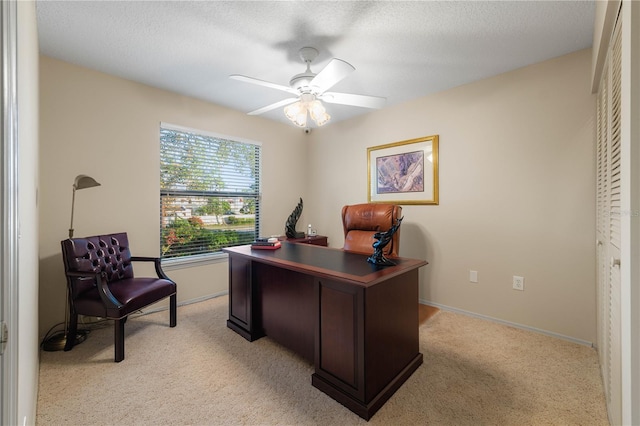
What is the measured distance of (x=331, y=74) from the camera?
1.84 m

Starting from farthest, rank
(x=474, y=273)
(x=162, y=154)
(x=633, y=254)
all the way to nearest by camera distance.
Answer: (x=162, y=154), (x=474, y=273), (x=633, y=254)

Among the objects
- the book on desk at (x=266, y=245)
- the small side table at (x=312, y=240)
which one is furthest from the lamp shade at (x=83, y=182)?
the small side table at (x=312, y=240)

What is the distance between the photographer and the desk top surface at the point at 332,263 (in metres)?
1.60

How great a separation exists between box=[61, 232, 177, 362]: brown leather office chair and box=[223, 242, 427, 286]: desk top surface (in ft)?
2.44

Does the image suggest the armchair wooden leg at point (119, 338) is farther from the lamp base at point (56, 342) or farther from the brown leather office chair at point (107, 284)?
the lamp base at point (56, 342)

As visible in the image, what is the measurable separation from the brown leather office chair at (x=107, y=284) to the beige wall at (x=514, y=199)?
8.78 feet

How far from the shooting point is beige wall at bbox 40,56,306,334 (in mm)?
2422

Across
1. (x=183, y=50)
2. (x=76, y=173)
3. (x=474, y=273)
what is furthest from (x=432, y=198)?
(x=76, y=173)

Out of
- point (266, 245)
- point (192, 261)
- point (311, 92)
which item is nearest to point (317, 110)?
point (311, 92)

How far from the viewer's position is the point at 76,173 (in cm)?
256

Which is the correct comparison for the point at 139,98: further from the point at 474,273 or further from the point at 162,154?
the point at 474,273

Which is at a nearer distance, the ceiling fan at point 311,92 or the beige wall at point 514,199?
the ceiling fan at point 311,92

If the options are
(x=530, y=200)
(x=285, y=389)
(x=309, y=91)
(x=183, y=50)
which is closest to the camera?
(x=285, y=389)

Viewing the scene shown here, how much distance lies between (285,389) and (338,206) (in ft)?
8.85
